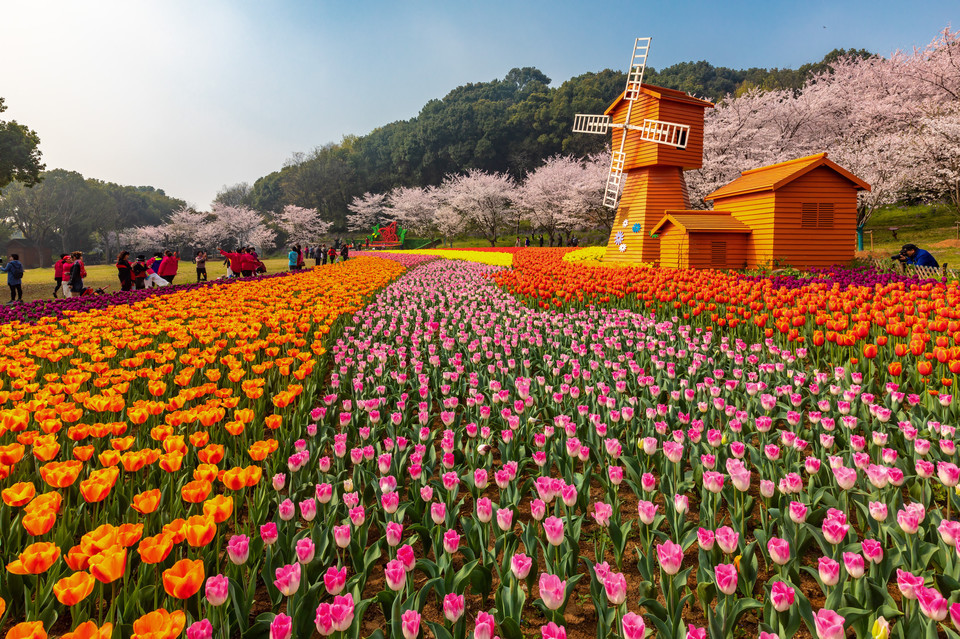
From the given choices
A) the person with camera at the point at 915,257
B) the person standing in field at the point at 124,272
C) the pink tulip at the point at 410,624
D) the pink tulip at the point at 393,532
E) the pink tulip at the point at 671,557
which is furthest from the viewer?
the person standing in field at the point at 124,272

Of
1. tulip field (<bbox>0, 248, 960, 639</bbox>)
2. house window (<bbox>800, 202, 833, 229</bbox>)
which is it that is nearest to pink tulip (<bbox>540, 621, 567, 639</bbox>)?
tulip field (<bbox>0, 248, 960, 639</bbox>)

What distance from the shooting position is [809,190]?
15.5 metres

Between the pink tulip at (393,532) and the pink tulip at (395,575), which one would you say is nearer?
the pink tulip at (395,575)

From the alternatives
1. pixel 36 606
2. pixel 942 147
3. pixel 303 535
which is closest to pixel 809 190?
pixel 942 147

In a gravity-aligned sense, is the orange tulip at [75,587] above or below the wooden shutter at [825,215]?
below

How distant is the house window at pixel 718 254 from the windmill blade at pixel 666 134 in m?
4.57

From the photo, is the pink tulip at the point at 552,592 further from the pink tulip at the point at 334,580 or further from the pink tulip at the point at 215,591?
the pink tulip at the point at 215,591

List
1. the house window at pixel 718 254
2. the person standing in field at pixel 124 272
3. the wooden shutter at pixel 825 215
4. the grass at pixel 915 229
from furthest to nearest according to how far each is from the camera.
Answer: the grass at pixel 915 229
the house window at pixel 718 254
the wooden shutter at pixel 825 215
the person standing in field at pixel 124 272

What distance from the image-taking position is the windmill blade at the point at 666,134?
60.4 ft

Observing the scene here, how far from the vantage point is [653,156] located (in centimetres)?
1853

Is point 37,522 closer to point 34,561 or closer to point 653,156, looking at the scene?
point 34,561

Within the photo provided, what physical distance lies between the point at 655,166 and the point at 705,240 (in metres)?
4.56

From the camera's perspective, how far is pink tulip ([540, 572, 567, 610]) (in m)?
1.66

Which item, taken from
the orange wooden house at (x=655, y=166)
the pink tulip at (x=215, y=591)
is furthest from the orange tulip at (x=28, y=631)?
the orange wooden house at (x=655, y=166)
